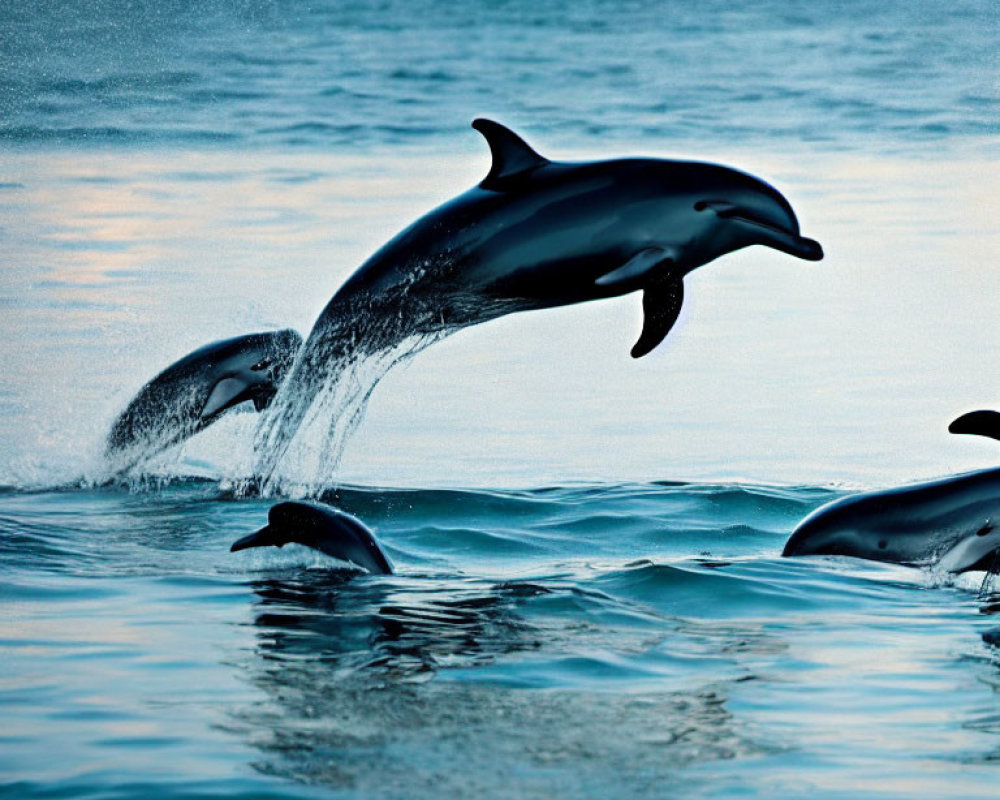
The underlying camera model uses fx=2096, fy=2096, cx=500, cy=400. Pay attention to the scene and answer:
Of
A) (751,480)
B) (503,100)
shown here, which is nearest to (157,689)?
(751,480)

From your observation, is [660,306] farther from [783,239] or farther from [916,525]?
[916,525]

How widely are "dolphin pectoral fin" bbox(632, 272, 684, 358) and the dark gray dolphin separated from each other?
71.8 inches

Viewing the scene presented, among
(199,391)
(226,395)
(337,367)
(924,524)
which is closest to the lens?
(924,524)

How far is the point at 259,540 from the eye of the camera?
11438 millimetres

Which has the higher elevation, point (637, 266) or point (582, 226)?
point (582, 226)

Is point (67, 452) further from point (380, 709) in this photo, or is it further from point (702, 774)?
Result: point (702, 774)

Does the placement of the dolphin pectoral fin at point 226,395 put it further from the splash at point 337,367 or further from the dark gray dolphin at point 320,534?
the dark gray dolphin at point 320,534

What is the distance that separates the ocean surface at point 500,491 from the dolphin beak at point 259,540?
20 cm

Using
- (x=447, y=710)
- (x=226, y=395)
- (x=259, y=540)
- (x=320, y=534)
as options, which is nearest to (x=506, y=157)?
(x=320, y=534)

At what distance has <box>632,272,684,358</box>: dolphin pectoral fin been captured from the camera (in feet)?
37.5

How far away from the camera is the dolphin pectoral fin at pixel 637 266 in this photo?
439 inches

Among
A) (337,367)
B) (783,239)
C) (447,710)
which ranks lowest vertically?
(447,710)

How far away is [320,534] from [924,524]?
3457mm

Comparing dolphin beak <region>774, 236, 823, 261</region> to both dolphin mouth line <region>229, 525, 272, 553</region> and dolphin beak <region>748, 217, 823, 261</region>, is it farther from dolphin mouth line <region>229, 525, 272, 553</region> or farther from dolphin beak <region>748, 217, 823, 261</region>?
dolphin mouth line <region>229, 525, 272, 553</region>
